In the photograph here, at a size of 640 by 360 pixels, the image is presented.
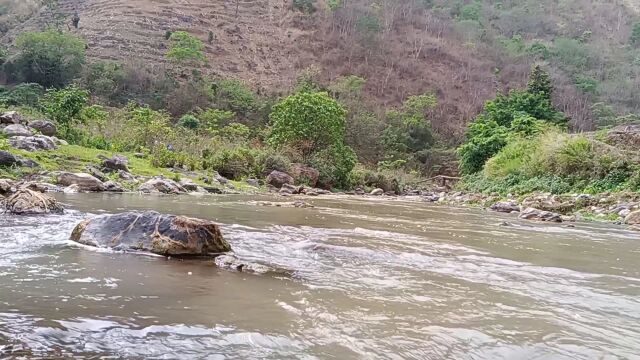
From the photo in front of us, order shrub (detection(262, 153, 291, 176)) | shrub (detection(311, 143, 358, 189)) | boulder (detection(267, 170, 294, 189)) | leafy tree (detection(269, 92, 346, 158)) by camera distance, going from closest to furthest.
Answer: boulder (detection(267, 170, 294, 189)), shrub (detection(262, 153, 291, 176)), leafy tree (detection(269, 92, 346, 158)), shrub (detection(311, 143, 358, 189))

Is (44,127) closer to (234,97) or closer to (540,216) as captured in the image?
(540,216)

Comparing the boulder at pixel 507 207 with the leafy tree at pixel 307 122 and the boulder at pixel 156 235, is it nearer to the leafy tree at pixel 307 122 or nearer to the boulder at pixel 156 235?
the boulder at pixel 156 235

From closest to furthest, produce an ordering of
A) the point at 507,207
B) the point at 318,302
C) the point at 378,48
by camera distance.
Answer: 1. the point at 318,302
2. the point at 507,207
3. the point at 378,48

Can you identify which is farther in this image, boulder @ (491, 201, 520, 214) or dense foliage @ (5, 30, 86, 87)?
dense foliage @ (5, 30, 86, 87)

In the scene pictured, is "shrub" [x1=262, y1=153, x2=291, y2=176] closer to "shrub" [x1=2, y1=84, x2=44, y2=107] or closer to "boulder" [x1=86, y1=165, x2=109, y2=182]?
"boulder" [x1=86, y1=165, x2=109, y2=182]

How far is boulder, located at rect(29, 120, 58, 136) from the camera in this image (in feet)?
69.4

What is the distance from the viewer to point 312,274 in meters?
5.57

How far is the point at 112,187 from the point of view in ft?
51.2

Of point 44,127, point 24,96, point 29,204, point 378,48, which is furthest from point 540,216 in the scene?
point 378,48

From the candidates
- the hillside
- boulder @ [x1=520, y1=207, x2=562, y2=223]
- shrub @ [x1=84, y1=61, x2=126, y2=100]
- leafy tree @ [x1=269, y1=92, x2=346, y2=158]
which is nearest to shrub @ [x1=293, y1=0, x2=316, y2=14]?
the hillside

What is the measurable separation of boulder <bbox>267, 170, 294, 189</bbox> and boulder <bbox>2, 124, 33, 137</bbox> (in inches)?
439

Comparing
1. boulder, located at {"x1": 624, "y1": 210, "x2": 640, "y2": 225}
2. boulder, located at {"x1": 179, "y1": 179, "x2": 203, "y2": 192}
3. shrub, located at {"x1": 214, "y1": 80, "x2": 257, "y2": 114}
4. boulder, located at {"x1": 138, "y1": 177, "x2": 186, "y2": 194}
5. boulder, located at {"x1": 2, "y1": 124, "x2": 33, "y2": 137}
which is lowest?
boulder, located at {"x1": 179, "y1": 179, "x2": 203, "y2": 192}

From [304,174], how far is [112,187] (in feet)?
48.3

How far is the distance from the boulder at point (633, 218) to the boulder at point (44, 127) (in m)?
21.1
